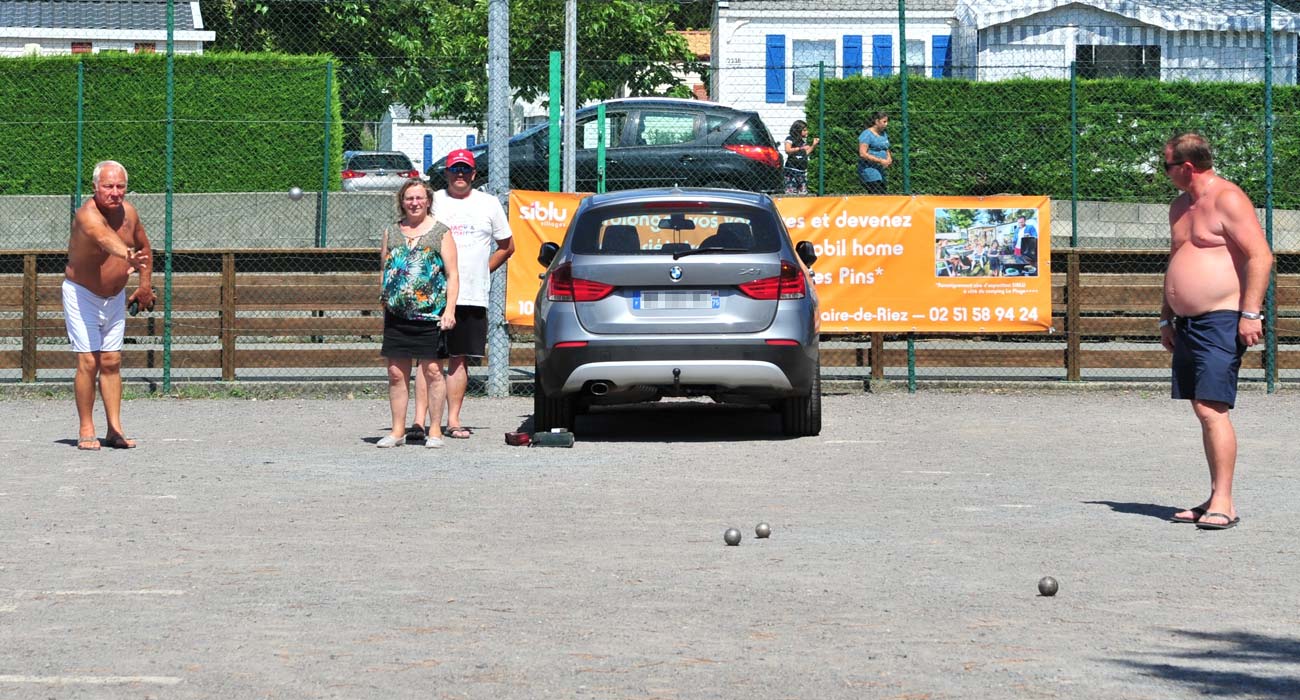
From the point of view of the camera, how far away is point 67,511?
9109 millimetres

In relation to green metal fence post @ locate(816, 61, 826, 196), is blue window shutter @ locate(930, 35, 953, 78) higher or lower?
higher

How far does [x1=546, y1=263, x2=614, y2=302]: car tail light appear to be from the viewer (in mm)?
11836

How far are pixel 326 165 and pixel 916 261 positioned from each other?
9168 mm

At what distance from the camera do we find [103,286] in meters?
11.6

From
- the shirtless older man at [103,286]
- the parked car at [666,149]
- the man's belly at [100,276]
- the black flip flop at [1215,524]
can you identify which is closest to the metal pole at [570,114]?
the parked car at [666,149]

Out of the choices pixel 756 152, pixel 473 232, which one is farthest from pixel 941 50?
pixel 473 232

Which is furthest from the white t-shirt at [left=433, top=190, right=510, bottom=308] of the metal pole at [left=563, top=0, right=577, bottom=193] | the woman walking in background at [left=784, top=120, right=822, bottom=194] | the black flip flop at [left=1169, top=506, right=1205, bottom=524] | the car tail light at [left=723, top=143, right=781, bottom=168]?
the car tail light at [left=723, top=143, right=781, bottom=168]

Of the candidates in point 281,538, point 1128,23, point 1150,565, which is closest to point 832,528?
point 1150,565

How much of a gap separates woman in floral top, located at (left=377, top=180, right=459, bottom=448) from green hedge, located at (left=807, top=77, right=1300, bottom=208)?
1135 centimetres

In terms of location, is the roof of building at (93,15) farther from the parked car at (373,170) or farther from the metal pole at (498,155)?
the metal pole at (498,155)

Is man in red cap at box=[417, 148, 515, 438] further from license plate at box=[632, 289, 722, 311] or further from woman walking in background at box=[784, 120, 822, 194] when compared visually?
woman walking in background at box=[784, 120, 822, 194]

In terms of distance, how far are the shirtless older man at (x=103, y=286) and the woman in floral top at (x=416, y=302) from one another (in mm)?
1437

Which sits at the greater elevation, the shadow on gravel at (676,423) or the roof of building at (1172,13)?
the roof of building at (1172,13)

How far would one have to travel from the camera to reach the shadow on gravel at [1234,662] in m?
5.45
